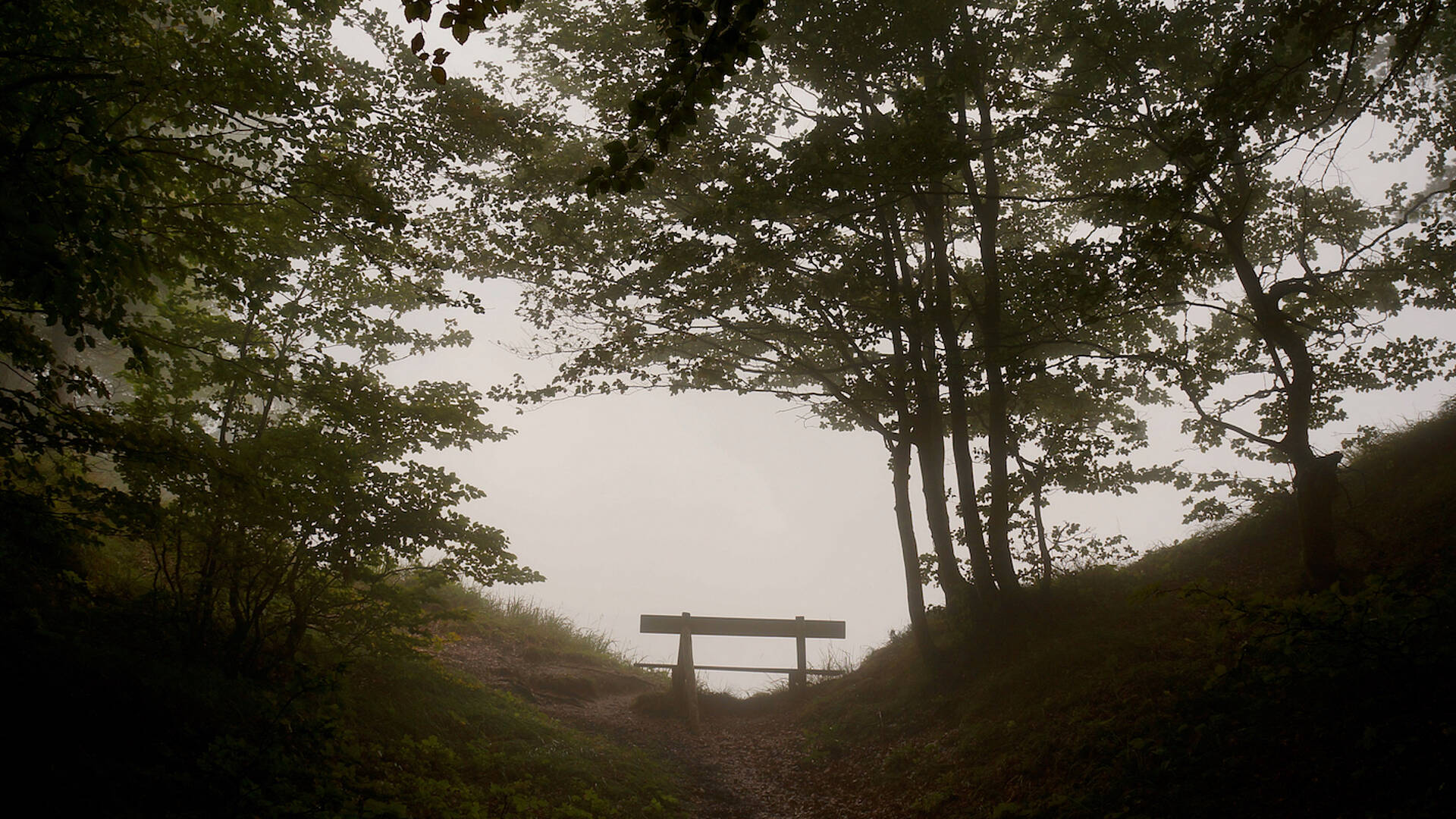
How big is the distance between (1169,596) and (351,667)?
9.82 meters

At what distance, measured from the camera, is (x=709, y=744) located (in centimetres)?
1102

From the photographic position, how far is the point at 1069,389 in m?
11.1

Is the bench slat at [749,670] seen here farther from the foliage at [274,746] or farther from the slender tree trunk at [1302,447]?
the slender tree trunk at [1302,447]

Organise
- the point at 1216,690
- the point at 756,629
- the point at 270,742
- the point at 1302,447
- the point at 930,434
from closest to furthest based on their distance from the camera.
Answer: the point at 270,742 < the point at 1216,690 < the point at 1302,447 < the point at 930,434 < the point at 756,629

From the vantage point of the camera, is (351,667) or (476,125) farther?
(476,125)

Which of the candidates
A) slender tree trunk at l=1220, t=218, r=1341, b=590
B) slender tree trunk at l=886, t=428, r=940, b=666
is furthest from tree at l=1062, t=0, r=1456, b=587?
slender tree trunk at l=886, t=428, r=940, b=666

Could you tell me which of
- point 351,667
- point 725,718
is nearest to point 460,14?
point 351,667

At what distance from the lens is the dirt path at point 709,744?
7.79 m

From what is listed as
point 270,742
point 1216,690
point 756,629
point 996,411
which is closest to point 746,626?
point 756,629

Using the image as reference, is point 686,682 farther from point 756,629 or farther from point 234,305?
point 234,305

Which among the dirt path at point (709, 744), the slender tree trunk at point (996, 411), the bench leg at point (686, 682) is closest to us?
the dirt path at point (709, 744)

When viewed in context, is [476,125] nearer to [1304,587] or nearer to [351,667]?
[351,667]

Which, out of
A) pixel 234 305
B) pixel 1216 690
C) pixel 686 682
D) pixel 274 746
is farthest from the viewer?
pixel 686 682

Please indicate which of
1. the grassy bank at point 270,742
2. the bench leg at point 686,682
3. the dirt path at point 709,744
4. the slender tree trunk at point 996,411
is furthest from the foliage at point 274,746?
the slender tree trunk at point 996,411
